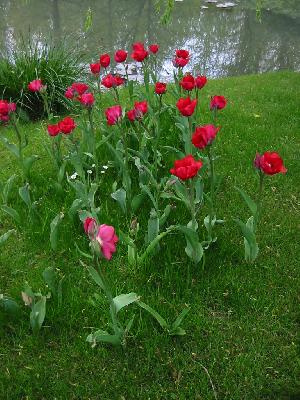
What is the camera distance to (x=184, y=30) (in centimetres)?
1062

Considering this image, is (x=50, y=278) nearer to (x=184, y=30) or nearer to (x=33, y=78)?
(x=33, y=78)

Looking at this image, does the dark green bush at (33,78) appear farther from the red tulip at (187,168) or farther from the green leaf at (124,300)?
the green leaf at (124,300)

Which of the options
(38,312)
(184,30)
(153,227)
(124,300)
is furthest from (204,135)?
(184,30)

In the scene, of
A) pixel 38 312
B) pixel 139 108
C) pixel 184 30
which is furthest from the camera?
pixel 184 30

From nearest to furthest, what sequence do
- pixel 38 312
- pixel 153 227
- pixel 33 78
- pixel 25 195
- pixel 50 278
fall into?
pixel 38 312 < pixel 50 278 < pixel 153 227 < pixel 25 195 < pixel 33 78

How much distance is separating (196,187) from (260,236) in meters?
0.46

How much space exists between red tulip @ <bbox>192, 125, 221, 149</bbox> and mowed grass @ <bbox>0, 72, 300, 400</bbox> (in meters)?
0.65

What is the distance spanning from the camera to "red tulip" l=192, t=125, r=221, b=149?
2.04 metres

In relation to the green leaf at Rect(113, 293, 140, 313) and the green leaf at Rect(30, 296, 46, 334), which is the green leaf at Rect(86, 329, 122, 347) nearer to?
the green leaf at Rect(113, 293, 140, 313)

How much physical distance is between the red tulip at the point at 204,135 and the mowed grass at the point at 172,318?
65 cm

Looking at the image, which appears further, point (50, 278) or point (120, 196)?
point (120, 196)

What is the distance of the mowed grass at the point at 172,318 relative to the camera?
187 centimetres

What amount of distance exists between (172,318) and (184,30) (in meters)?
9.60

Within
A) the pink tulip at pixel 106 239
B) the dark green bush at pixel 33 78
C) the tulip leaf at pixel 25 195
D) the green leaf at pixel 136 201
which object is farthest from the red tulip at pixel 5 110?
the dark green bush at pixel 33 78
